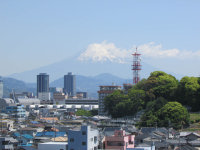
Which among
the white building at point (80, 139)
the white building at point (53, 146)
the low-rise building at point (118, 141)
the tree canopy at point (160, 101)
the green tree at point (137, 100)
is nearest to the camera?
the white building at point (80, 139)

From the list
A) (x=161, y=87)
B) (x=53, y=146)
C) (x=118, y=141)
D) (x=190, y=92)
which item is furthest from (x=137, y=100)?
(x=53, y=146)

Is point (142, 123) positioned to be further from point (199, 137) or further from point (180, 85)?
point (199, 137)

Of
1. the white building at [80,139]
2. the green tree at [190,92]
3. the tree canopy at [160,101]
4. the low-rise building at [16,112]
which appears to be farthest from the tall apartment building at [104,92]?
the white building at [80,139]

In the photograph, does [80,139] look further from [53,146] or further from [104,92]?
[104,92]

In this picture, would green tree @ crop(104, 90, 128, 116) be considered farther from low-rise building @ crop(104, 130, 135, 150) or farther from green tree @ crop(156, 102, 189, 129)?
low-rise building @ crop(104, 130, 135, 150)

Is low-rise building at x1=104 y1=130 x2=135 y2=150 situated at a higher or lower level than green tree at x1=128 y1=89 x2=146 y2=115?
lower

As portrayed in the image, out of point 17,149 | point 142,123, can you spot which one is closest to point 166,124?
point 142,123

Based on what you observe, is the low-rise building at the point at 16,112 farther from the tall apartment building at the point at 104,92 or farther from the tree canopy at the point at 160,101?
the tree canopy at the point at 160,101

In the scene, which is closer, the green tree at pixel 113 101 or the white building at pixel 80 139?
the white building at pixel 80 139

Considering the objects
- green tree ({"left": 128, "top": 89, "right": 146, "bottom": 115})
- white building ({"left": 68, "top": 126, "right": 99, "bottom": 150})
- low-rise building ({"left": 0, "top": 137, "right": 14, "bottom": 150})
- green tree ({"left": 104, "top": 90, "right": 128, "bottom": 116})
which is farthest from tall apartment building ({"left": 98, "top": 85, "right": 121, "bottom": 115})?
white building ({"left": 68, "top": 126, "right": 99, "bottom": 150})

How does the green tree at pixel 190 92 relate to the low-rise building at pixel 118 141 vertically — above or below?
above

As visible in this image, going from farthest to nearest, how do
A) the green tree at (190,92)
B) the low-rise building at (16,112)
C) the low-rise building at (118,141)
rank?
the low-rise building at (16,112) → the green tree at (190,92) → the low-rise building at (118,141)

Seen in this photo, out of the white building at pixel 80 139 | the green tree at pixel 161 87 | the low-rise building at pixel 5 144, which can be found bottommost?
the low-rise building at pixel 5 144

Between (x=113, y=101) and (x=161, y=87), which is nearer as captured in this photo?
(x=161, y=87)
